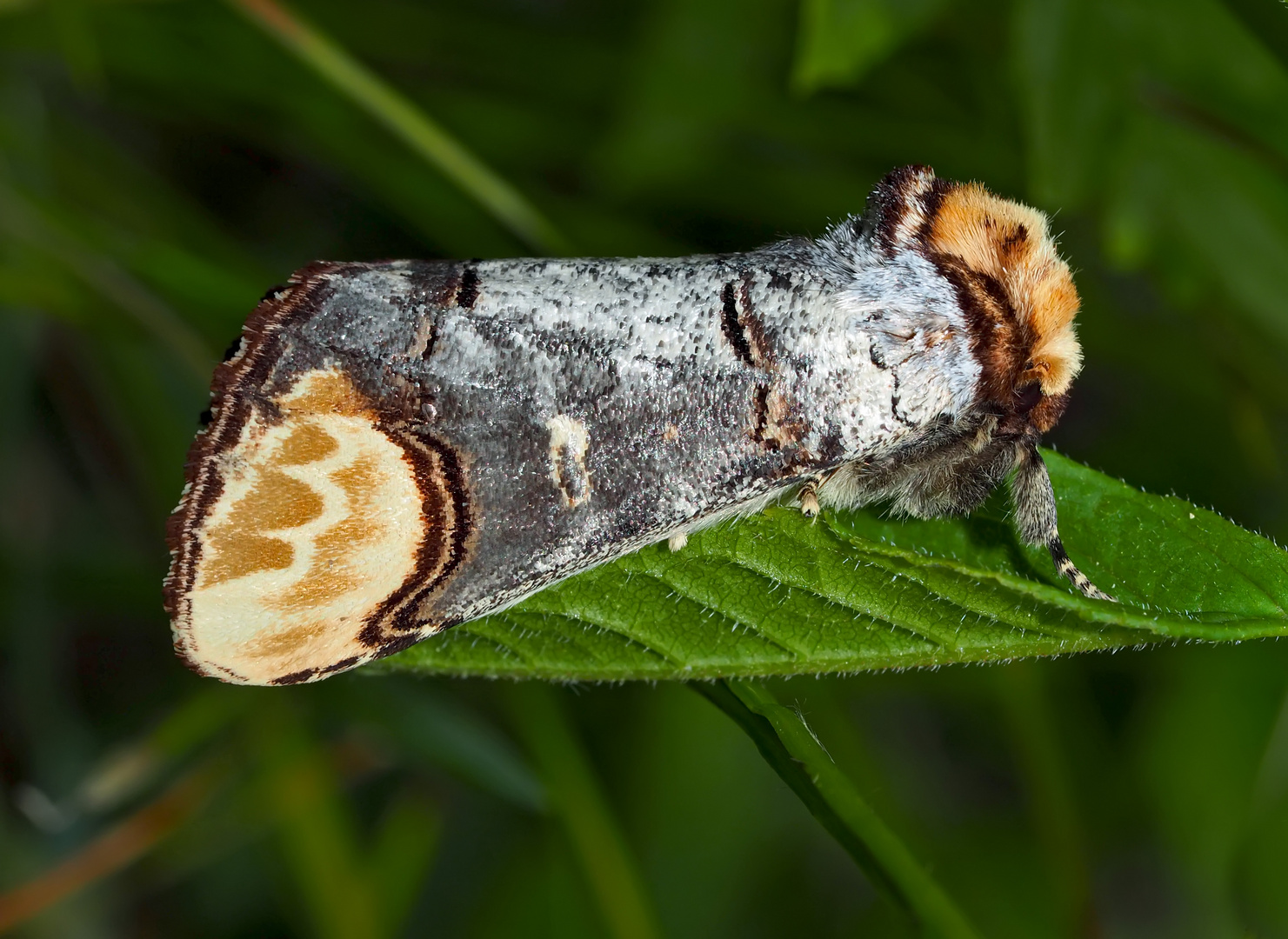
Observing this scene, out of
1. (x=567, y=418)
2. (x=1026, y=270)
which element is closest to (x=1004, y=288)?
(x=1026, y=270)

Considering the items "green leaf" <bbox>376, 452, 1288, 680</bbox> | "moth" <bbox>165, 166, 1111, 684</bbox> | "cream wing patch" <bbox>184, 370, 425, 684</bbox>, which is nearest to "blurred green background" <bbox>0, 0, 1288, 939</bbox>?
"moth" <bbox>165, 166, 1111, 684</bbox>

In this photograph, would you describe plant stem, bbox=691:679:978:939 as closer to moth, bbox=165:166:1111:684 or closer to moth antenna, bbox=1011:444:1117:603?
moth, bbox=165:166:1111:684

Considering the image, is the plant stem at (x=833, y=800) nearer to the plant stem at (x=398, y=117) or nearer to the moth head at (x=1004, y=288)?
the moth head at (x=1004, y=288)

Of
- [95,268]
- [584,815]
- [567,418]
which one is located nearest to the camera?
[567,418]

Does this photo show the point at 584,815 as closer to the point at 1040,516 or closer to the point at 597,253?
the point at 1040,516

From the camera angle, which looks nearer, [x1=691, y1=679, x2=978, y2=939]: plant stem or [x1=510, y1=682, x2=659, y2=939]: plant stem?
[x1=691, y1=679, x2=978, y2=939]: plant stem

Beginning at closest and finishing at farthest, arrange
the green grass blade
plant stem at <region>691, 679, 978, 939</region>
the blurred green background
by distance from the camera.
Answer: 1. plant stem at <region>691, 679, 978, 939</region>
2. the blurred green background
3. the green grass blade
